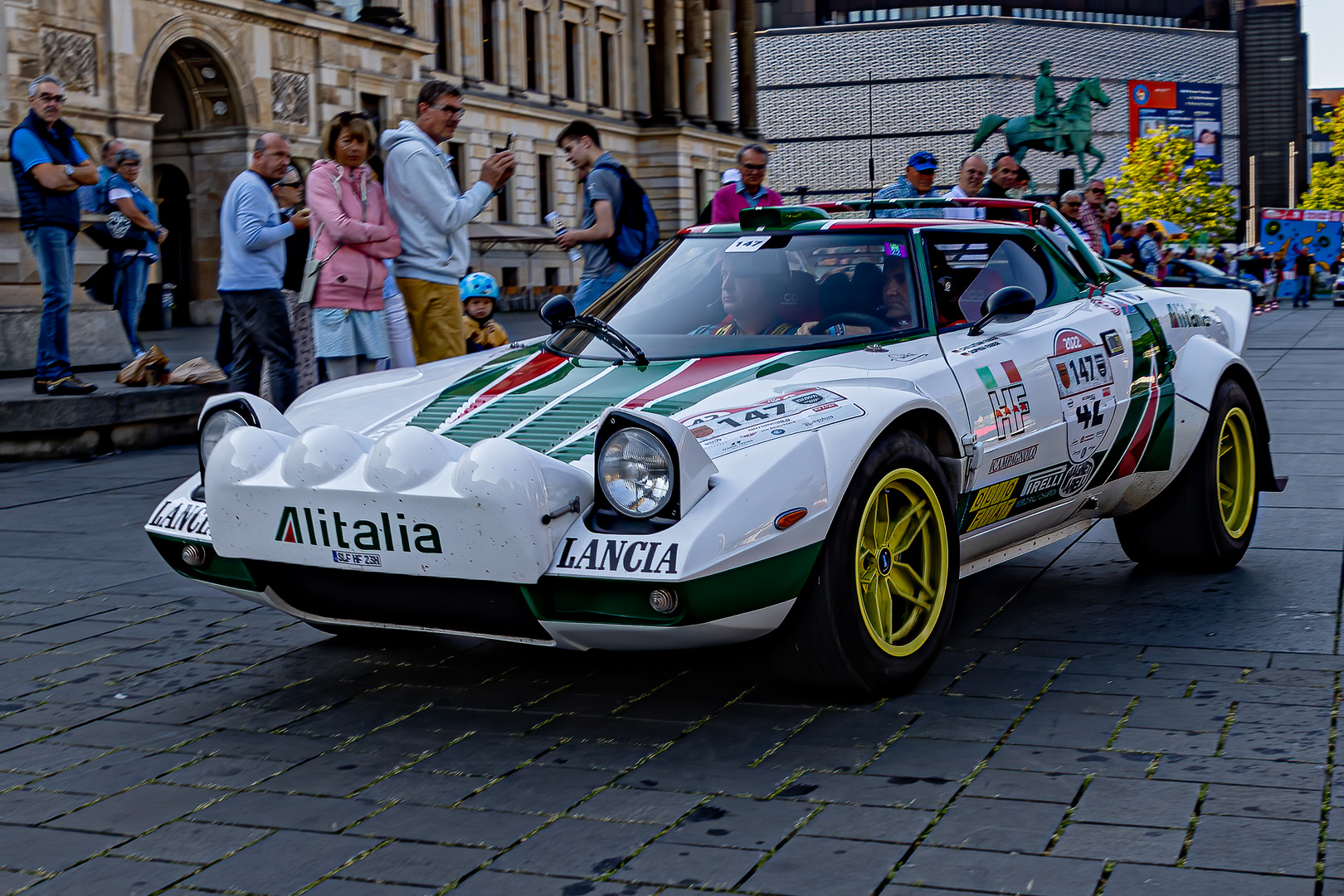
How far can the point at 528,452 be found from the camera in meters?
3.71

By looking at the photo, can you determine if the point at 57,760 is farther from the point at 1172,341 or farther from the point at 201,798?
the point at 1172,341

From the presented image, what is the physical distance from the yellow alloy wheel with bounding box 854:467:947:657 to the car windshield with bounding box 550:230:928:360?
0.70 m

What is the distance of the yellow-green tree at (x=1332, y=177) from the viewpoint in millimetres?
70938

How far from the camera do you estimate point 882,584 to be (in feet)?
13.7

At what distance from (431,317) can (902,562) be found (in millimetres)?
4070

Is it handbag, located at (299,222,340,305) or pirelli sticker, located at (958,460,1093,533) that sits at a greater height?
handbag, located at (299,222,340,305)

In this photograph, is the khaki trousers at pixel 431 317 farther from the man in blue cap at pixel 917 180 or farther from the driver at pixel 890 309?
the driver at pixel 890 309

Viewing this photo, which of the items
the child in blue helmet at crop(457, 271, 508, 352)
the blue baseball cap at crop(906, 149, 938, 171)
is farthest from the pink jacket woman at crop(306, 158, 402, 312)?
the blue baseball cap at crop(906, 149, 938, 171)

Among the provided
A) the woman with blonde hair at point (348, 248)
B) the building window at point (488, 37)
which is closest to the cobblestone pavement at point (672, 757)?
the woman with blonde hair at point (348, 248)

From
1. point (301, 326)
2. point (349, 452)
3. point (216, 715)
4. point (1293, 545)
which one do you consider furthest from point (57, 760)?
point (301, 326)

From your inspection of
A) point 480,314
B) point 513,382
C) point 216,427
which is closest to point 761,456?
point 513,382

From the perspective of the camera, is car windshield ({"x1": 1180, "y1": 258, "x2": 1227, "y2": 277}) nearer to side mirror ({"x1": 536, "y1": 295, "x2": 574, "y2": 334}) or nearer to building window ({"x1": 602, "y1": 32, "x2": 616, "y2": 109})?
side mirror ({"x1": 536, "y1": 295, "x2": 574, "y2": 334})

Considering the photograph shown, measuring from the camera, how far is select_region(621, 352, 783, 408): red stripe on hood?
4.27m

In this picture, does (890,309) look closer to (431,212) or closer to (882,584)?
(882,584)
